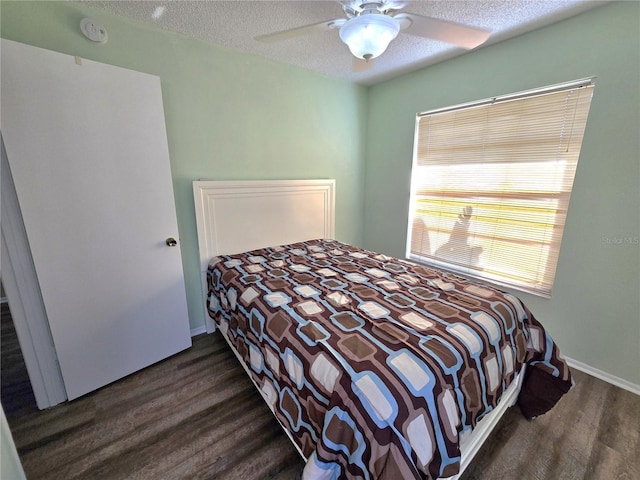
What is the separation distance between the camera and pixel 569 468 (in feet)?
4.29

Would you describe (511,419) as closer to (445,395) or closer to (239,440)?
(445,395)

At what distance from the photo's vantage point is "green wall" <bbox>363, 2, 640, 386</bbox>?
1.65 m

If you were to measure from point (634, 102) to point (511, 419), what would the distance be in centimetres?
203

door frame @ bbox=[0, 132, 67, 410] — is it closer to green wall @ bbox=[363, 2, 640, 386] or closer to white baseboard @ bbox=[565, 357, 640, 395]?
green wall @ bbox=[363, 2, 640, 386]

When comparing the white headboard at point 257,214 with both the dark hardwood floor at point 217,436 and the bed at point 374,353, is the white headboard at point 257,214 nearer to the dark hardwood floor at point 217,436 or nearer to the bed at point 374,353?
the bed at point 374,353

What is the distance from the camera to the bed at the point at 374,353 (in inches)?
34.9

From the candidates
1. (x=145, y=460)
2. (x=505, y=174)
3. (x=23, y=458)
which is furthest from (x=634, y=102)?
(x=23, y=458)

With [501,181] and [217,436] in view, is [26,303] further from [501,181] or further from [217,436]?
[501,181]

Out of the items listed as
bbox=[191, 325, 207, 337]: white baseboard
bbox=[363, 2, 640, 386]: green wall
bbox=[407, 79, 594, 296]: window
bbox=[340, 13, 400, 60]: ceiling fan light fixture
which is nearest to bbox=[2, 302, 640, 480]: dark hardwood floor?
bbox=[363, 2, 640, 386]: green wall

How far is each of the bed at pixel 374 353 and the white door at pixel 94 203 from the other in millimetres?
437

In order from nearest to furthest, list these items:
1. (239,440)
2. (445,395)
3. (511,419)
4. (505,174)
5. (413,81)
→ (445,395) < (239,440) < (511,419) < (505,174) < (413,81)

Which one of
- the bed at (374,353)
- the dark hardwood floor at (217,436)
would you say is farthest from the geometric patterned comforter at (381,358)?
the dark hardwood floor at (217,436)

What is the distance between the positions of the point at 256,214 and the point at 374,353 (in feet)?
6.01

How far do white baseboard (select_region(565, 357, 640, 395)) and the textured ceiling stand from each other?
2.36m
